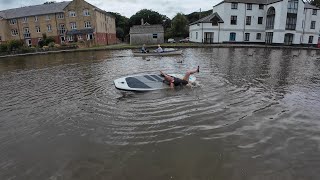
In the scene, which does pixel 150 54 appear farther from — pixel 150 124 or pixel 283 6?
pixel 283 6

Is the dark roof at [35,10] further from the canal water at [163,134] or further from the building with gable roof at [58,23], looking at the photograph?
the canal water at [163,134]

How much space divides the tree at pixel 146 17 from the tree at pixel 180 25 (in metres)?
18.4

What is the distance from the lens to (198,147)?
6.65 m

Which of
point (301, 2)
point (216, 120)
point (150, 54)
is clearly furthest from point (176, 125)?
point (301, 2)

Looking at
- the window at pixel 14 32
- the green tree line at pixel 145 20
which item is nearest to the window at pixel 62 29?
the window at pixel 14 32

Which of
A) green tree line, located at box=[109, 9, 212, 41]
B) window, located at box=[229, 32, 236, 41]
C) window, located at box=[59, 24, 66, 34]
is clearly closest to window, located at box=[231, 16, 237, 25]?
window, located at box=[229, 32, 236, 41]

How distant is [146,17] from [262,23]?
145 feet

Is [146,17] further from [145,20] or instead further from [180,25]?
[180,25]

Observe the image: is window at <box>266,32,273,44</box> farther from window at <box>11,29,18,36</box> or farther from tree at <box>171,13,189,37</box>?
window at <box>11,29,18,36</box>

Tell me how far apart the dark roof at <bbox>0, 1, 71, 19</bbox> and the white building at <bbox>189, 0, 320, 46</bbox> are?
106 feet

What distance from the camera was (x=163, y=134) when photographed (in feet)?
24.3

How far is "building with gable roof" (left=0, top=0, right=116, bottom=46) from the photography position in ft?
177

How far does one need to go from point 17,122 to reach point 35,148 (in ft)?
8.70

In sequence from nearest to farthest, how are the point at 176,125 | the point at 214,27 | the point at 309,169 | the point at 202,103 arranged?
the point at 309,169 < the point at 176,125 < the point at 202,103 < the point at 214,27
